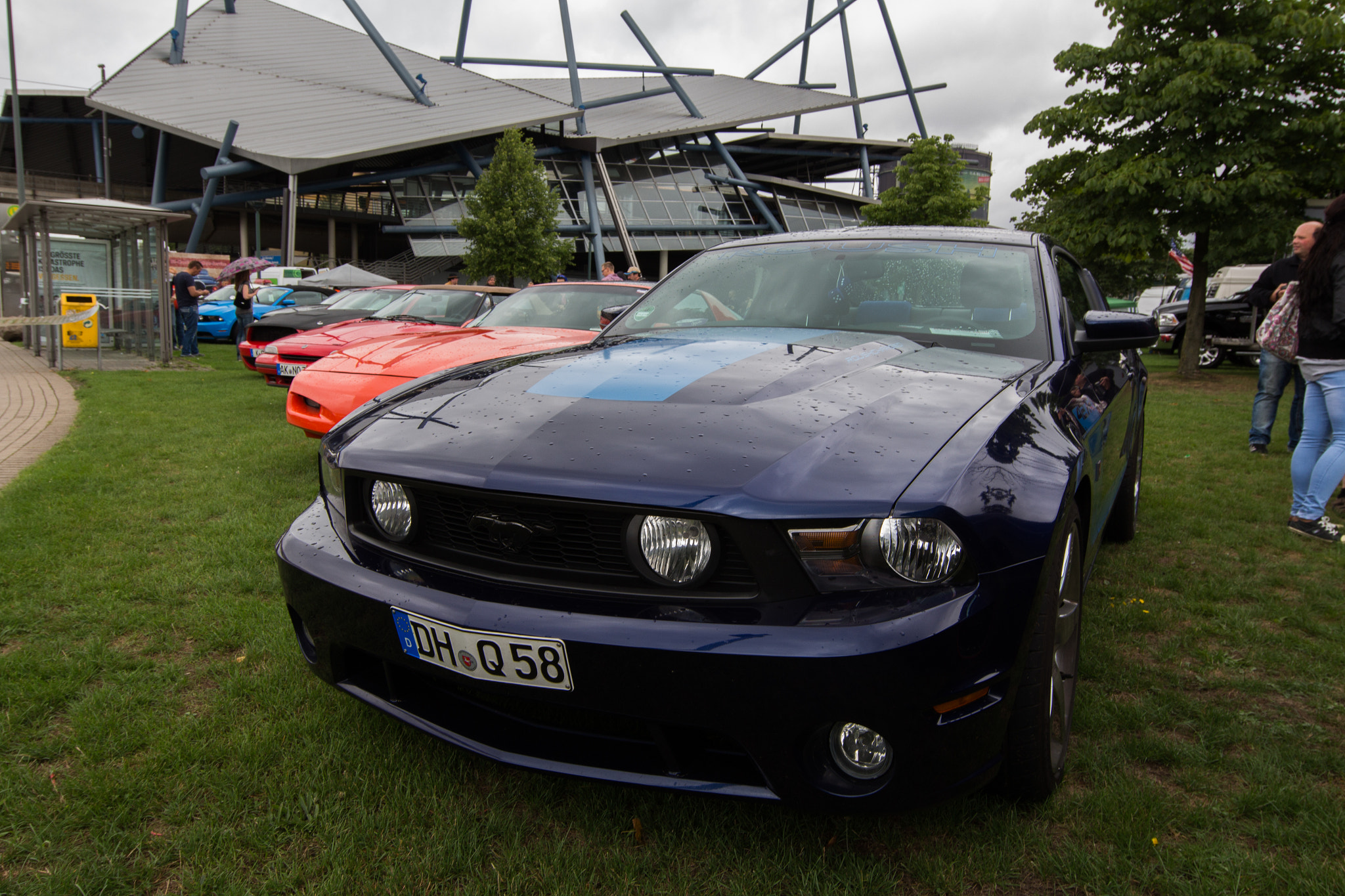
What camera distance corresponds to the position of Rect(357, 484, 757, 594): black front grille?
163 cm

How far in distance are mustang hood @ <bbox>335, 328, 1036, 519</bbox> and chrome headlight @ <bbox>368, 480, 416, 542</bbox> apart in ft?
0.25

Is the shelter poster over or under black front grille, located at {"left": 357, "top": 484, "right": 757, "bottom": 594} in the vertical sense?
over

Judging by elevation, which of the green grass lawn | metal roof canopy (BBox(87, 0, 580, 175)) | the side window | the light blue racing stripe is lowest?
the green grass lawn

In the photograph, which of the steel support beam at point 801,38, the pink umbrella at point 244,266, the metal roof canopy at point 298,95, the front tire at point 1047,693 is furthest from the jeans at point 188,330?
the steel support beam at point 801,38

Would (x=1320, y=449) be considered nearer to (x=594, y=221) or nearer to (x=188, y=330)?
(x=188, y=330)

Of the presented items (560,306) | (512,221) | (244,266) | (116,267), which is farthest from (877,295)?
(244,266)

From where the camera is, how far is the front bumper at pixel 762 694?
4.92 ft

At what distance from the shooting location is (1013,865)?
1.81 meters

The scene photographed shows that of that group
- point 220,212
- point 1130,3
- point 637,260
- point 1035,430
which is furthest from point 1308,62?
point 220,212

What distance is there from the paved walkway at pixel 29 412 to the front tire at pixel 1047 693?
5.69m

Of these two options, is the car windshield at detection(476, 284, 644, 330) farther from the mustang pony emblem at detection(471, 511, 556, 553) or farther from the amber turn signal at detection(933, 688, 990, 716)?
the amber turn signal at detection(933, 688, 990, 716)

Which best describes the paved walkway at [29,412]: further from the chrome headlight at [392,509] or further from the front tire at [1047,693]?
the front tire at [1047,693]

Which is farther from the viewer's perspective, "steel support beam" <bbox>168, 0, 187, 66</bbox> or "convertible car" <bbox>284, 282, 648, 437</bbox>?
"steel support beam" <bbox>168, 0, 187, 66</bbox>

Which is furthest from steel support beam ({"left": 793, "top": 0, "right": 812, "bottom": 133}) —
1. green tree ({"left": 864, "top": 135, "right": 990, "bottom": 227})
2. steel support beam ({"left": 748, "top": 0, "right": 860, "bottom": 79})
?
green tree ({"left": 864, "top": 135, "right": 990, "bottom": 227})
